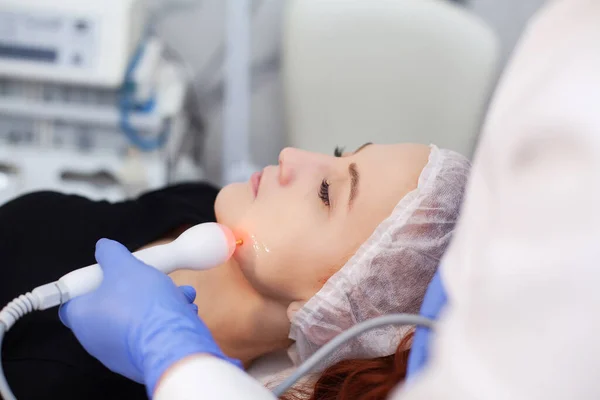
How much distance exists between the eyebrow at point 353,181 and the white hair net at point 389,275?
0.23 ft

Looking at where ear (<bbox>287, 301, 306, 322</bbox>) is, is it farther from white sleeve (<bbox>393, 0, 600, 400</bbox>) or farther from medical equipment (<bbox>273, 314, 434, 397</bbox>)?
white sleeve (<bbox>393, 0, 600, 400</bbox>)

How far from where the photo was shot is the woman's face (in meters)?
0.91

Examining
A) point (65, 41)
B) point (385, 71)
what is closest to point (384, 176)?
point (385, 71)

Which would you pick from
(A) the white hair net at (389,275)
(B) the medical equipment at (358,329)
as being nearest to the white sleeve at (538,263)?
(B) the medical equipment at (358,329)

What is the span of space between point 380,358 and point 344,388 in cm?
10

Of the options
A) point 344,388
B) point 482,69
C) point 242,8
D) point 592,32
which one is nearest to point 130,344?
point 344,388

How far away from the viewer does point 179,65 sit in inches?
78.7

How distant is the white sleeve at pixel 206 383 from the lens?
1.73 feet

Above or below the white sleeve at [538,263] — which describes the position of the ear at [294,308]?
below

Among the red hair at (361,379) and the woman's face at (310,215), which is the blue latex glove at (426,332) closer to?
the red hair at (361,379)

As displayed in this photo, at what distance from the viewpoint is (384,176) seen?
0.95m

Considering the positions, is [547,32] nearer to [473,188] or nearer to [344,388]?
[473,188]

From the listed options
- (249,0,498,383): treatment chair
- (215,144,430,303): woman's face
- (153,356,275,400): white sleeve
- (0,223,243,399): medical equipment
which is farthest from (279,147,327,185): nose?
(249,0,498,383): treatment chair

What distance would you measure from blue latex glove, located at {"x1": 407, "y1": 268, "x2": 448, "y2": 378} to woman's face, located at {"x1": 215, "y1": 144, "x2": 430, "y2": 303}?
0.93 ft
